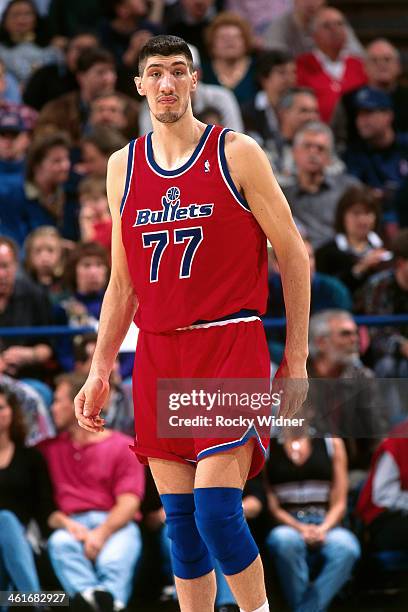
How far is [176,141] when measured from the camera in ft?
13.4

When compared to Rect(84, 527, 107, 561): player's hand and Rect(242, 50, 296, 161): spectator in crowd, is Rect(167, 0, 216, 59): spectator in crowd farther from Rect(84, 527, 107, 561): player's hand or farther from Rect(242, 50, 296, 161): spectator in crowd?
Rect(84, 527, 107, 561): player's hand

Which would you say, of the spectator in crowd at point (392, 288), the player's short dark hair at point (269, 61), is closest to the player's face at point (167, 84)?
the spectator in crowd at point (392, 288)

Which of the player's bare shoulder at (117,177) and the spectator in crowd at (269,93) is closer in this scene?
the player's bare shoulder at (117,177)

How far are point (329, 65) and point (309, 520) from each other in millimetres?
4967

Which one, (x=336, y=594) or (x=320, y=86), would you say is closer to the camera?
(x=336, y=594)

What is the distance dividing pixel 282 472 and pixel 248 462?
80.2 inches

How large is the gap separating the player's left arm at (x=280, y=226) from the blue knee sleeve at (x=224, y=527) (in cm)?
50

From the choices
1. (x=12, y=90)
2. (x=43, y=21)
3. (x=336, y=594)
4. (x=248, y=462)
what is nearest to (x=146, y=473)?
(x=336, y=594)

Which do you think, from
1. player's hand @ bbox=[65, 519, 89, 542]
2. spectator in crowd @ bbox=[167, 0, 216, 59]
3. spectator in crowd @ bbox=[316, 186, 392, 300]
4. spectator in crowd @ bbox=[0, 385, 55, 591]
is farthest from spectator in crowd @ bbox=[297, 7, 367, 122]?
player's hand @ bbox=[65, 519, 89, 542]

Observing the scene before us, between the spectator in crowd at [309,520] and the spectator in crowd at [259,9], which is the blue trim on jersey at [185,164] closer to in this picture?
the spectator in crowd at [309,520]

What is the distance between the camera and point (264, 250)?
4.12 meters

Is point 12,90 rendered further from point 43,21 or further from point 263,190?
point 263,190

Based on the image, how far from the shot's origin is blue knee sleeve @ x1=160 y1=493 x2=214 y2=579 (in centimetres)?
406

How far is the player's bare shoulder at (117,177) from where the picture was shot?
4152 mm
